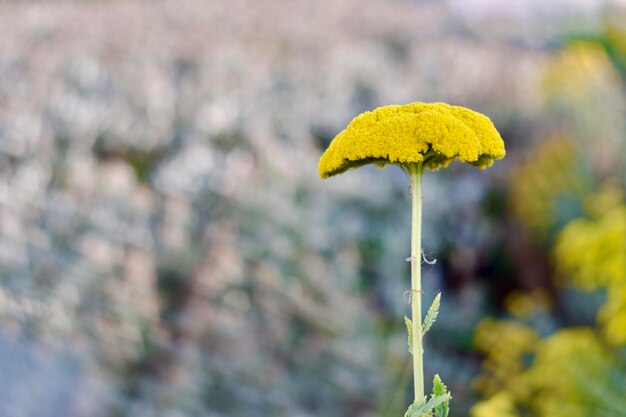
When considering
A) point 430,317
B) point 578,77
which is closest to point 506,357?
point 430,317

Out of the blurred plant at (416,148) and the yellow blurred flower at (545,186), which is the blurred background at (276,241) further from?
the blurred plant at (416,148)

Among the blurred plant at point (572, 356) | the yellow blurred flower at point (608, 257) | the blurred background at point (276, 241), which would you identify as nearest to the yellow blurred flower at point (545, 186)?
the blurred background at point (276, 241)

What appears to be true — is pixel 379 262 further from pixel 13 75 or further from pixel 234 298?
pixel 13 75

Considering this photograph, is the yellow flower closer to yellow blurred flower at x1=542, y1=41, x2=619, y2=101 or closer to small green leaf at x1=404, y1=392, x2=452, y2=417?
small green leaf at x1=404, y1=392, x2=452, y2=417

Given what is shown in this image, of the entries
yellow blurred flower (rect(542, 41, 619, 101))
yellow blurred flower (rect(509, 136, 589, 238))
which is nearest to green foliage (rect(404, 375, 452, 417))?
yellow blurred flower (rect(509, 136, 589, 238))

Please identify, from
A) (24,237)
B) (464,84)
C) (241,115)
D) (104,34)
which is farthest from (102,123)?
(464,84)

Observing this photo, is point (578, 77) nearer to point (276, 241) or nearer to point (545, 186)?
point (545, 186)
